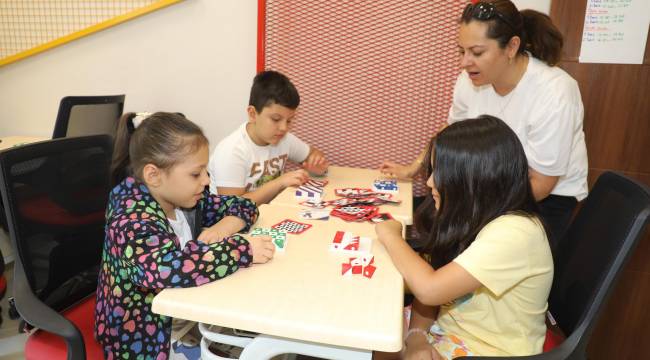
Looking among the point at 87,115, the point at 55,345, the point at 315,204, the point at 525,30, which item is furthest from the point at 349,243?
the point at 87,115

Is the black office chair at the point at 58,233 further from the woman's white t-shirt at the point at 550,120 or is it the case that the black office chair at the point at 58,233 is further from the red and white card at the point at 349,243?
the woman's white t-shirt at the point at 550,120

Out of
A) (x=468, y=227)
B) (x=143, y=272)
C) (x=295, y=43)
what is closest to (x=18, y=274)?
(x=143, y=272)

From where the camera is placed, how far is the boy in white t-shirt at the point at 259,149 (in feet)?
6.27

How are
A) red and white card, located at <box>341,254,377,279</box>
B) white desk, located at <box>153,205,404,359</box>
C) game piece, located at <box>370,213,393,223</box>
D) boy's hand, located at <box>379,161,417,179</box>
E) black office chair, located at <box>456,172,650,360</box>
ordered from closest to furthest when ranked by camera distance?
A: 1. white desk, located at <box>153,205,404,359</box>
2. black office chair, located at <box>456,172,650,360</box>
3. red and white card, located at <box>341,254,377,279</box>
4. game piece, located at <box>370,213,393,223</box>
5. boy's hand, located at <box>379,161,417,179</box>

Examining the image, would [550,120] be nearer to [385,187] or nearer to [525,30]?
[525,30]

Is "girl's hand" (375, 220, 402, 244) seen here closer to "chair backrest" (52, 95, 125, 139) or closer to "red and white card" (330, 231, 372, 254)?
"red and white card" (330, 231, 372, 254)

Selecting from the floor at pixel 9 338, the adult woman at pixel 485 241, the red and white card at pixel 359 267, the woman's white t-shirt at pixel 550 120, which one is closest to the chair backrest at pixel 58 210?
the floor at pixel 9 338

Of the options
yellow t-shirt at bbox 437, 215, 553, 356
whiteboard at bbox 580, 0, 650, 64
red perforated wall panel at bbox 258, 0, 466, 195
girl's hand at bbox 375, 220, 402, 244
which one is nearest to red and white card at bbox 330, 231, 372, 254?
girl's hand at bbox 375, 220, 402, 244

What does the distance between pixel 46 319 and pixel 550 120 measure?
160 centimetres

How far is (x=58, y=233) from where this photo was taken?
1.31m

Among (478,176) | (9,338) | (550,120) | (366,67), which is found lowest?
(9,338)

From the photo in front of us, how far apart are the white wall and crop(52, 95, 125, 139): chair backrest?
0.25 meters

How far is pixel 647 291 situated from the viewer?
81.9 inches

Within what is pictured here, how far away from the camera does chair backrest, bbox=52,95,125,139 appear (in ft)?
7.78
